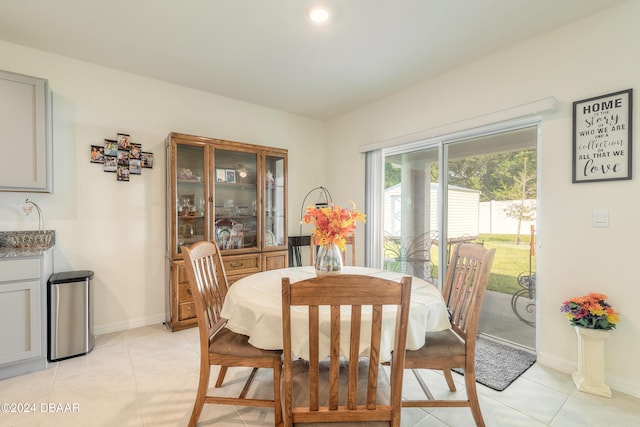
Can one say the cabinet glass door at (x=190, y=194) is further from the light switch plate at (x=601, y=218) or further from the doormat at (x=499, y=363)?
the light switch plate at (x=601, y=218)

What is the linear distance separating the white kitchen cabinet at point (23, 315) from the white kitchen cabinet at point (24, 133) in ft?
2.00

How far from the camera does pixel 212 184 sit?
3.17 meters

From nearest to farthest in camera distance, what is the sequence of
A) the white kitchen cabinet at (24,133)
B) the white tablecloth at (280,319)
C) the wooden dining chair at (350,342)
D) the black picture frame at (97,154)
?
the wooden dining chair at (350,342) → the white tablecloth at (280,319) → the white kitchen cabinet at (24,133) → the black picture frame at (97,154)

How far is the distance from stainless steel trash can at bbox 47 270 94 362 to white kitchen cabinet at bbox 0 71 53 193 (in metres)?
0.76

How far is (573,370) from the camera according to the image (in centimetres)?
219

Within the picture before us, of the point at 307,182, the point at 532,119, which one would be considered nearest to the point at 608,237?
the point at 532,119

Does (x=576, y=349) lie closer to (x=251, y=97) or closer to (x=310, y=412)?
(x=310, y=412)

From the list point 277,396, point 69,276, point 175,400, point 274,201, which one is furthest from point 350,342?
point 274,201

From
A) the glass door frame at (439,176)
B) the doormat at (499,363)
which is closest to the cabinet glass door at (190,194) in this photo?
the glass door frame at (439,176)

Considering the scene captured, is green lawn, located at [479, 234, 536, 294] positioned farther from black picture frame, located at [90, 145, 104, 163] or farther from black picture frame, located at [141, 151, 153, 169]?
black picture frame, located at [90, 145, 104, 163]

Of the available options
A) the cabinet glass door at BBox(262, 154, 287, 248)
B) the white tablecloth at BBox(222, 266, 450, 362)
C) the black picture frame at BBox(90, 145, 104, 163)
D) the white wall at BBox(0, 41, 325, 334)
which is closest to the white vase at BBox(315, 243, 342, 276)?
the white tablecloth at BBox(222, 266, 450, 362)

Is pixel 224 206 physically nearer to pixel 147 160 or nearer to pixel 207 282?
pixel 147 160

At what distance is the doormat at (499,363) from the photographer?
2115mm

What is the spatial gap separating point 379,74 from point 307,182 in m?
1.81
